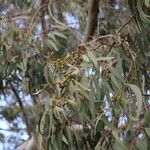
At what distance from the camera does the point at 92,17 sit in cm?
381

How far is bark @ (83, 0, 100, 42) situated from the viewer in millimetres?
3734

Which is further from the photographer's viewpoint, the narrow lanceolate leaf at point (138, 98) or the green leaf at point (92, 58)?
the green leaf at point (92, 58)

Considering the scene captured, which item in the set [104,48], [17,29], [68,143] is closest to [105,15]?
[17,29]

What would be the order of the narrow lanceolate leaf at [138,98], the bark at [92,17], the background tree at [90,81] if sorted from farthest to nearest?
the bark at [92,17] < the background tree at [90,81] < the narrow lanceolate leaf at [138,98]

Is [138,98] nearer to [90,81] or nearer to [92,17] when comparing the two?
[90,81]

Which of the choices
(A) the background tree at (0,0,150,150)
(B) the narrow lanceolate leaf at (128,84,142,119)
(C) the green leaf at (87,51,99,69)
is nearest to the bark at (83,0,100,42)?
(A) the background tree at (0,0,150,150)

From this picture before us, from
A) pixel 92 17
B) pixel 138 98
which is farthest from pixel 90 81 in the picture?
pixel 92 17

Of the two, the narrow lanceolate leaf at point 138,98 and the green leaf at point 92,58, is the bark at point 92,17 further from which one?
the narrow lanceolate leaf at point 138,98

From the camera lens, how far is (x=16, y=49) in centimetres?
Result: 372

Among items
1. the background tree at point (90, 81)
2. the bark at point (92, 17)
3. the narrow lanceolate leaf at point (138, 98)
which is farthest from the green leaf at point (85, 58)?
the bark at point (92, 17)

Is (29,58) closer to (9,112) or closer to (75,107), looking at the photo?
(75,107)

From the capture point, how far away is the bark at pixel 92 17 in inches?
147

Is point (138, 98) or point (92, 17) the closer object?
point (138, 98)

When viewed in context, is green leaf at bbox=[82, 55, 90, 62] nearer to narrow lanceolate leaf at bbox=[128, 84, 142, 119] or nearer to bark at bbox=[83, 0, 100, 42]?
narrow lanceolate leaf at bbox=[128, 84, 142, 119]
